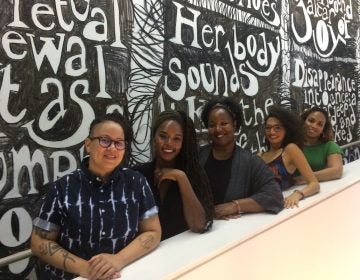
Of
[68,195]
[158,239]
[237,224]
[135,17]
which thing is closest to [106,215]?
[68,195]

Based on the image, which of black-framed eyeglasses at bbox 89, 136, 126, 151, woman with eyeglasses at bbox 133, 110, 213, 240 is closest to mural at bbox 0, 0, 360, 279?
woman with eyeglasses at bbox 133, 110, 213, 240

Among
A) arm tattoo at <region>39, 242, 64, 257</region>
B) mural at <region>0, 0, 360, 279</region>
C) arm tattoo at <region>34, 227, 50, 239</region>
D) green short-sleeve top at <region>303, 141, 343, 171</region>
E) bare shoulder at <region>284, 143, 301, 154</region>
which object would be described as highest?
mural at <region>0, 0, 360, 279</region>

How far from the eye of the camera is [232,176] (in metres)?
2.05

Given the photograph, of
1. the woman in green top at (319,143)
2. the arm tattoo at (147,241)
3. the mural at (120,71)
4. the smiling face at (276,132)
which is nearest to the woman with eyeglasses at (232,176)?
the smiling face at (276,132)

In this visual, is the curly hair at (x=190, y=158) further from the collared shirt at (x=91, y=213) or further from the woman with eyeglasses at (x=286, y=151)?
the woman with eyeglasses at (x=286, y=151)

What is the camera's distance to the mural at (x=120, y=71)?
75.6 inches

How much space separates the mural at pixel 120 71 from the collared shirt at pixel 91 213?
63 centimetres

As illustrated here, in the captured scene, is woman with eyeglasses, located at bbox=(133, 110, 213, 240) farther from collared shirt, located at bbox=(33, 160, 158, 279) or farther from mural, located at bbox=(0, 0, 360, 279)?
mural, located at bbox=(0, 0, 360, 279)

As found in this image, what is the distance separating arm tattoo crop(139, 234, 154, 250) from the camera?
1.47m

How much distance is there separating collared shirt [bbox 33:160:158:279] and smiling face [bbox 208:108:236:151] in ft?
2.31

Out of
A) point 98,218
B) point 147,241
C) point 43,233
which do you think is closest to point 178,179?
point 147,241

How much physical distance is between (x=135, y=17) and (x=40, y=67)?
786mm

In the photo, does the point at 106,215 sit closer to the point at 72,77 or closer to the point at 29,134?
the point at 29,134

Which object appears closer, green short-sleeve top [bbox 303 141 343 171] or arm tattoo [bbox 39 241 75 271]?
arm tattoo [bbox 39 241 75 271]
